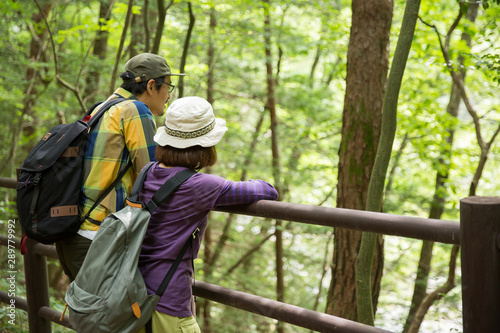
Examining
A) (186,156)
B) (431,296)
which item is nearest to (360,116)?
(431,296)

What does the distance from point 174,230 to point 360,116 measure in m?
3.22

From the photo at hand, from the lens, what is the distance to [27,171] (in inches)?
78.6

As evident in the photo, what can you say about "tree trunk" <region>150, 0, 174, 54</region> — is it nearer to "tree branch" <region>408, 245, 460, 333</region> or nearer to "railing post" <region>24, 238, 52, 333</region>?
"railing post" <region>24, 238, 52, 333</region>

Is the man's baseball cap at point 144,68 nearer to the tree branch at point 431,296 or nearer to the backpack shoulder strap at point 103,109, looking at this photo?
the backpack shoulder strap at point 103,109

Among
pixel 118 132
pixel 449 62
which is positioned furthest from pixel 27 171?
pixel 449 62

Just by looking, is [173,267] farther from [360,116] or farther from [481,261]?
[360,116]

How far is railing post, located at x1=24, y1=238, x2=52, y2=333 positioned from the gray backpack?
4.72 ft

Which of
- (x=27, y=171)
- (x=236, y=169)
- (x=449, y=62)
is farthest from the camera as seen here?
(x=236, y=169)

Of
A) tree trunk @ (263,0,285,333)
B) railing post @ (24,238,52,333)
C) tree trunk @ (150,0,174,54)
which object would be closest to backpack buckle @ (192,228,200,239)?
railing post @ (24,238,52,333)

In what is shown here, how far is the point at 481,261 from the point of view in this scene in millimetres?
1350

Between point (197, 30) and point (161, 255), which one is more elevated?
point (197, 30)

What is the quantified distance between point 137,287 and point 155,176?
440mm

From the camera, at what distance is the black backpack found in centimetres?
200

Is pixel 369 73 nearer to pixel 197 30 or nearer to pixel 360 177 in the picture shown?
pixel 360 177
